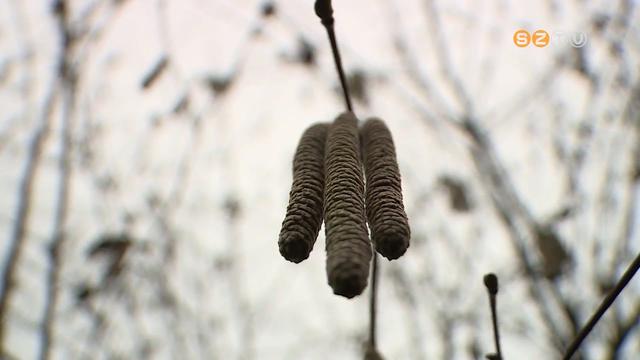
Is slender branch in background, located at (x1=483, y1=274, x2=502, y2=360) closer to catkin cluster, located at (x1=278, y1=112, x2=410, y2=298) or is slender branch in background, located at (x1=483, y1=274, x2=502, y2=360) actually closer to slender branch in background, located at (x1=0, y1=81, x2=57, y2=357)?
catkin cluster, located at (x1=278, y1=112, x2=410, y2=298)

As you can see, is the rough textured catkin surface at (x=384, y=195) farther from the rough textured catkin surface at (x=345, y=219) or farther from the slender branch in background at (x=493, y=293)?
the slender branch in background at (x=493, y=293)

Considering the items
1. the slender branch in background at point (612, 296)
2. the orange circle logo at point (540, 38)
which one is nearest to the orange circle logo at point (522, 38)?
the orange circle logo at point (540, 38)

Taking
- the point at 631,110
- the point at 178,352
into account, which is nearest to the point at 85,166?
the point at 178,352

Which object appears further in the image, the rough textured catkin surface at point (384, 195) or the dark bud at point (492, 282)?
the dark bud at point (492, 282)

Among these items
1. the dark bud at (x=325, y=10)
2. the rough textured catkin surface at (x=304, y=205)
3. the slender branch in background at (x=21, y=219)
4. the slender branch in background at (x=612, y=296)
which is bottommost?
the slender branch in background at (x=21, y=219)

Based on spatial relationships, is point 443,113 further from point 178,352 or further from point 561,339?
point 178,352

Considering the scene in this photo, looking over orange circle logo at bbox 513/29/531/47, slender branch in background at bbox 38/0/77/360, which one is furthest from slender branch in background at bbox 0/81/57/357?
orange circle logo at bbox 513/29/531/47
